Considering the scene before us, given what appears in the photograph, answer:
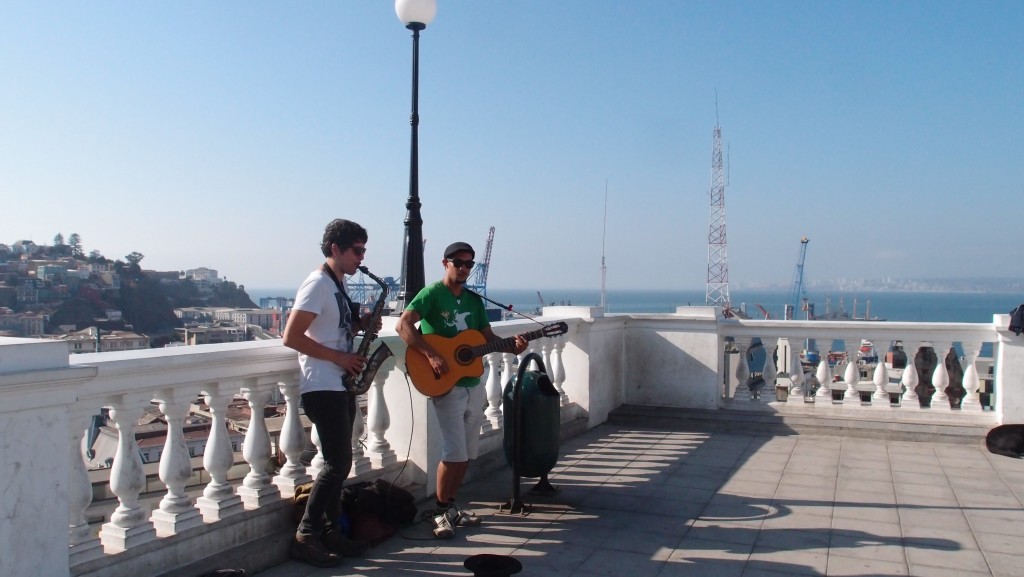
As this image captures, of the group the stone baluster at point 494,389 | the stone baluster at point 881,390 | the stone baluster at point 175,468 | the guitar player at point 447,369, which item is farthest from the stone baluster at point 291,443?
the stone baluster at point 881,390

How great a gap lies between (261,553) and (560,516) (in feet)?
6.45

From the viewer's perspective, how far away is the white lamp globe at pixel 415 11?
646 cm

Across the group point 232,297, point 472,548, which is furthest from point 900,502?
point 232,297

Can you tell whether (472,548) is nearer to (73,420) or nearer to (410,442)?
(410,442)

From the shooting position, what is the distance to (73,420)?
3150 millimetres

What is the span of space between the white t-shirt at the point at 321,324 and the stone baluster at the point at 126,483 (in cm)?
79

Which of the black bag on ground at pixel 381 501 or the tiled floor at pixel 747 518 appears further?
the black bag on ground at pixel 381 501

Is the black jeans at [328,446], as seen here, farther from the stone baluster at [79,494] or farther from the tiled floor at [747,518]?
the stone baluster at [79,494]

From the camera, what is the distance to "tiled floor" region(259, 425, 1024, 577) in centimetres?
416

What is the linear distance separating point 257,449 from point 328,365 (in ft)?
2.38

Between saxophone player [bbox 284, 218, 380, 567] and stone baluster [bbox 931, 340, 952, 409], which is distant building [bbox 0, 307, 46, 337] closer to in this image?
saxophone player [bbox 284, 218, 380, 567]

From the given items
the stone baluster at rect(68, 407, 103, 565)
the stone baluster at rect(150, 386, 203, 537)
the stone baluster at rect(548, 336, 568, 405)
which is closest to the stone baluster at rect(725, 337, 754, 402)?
the stone baluster at rect(548, 336, 568, 405)

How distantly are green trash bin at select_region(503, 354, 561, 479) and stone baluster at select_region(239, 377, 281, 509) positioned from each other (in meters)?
1.71

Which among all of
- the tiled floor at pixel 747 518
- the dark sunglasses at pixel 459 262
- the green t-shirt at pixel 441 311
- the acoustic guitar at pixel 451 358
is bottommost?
the tiled floor at pixel 747 518
